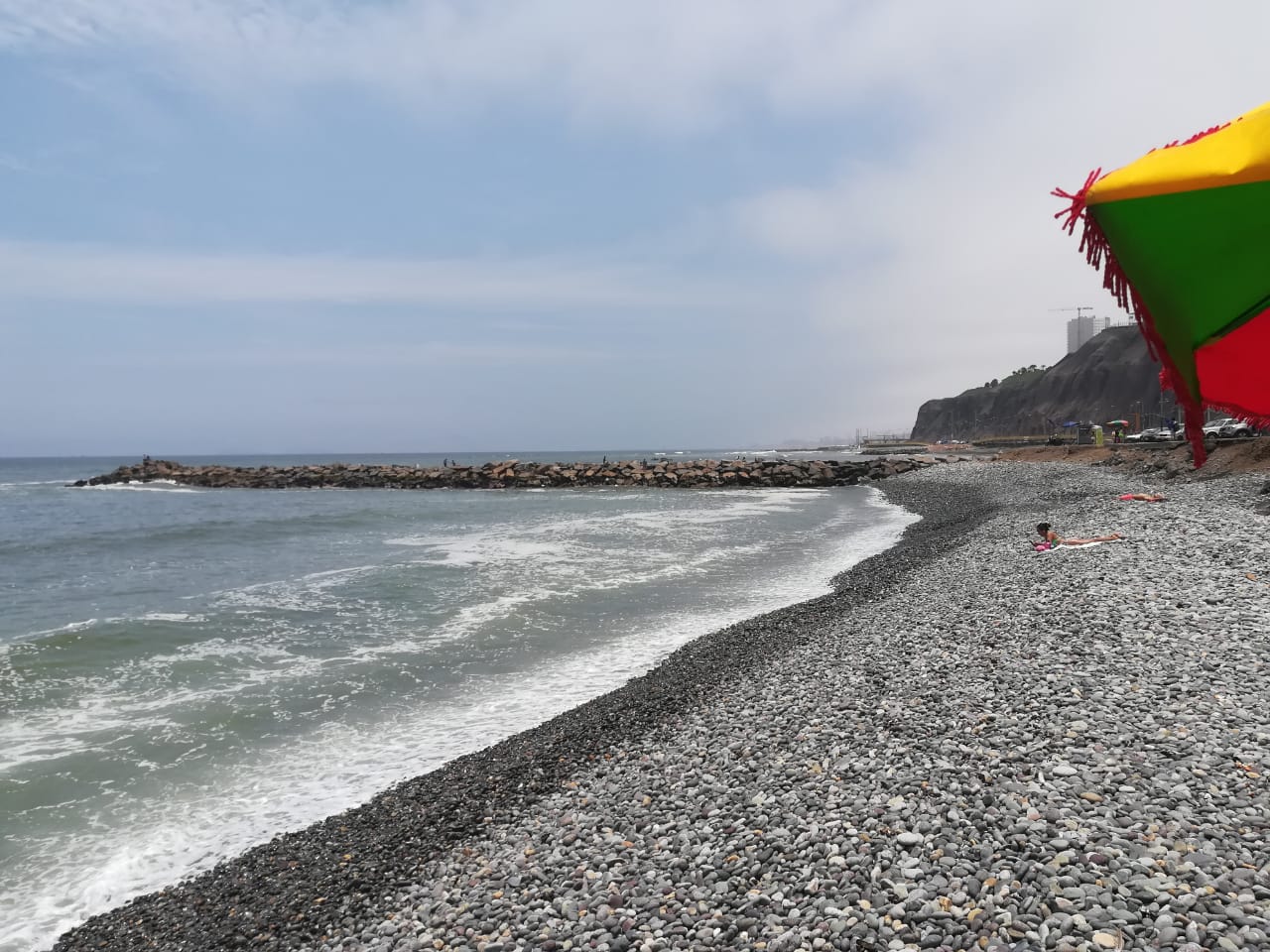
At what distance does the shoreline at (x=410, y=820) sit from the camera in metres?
4.73

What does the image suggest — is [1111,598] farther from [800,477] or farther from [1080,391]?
[1080,391]

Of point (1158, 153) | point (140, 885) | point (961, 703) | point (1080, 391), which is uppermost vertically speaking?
point (1080, 391)

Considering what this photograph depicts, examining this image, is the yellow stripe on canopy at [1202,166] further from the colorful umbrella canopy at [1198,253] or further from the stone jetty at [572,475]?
the stone jetty at [572,475]

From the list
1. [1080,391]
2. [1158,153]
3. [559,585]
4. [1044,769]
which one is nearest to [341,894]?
[1044,769]

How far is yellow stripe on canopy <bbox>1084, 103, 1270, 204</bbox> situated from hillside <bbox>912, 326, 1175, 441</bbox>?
8925 centimetres

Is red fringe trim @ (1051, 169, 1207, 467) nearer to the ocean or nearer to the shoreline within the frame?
the shoreline

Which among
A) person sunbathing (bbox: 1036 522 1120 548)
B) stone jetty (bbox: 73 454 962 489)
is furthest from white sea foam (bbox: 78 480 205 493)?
person sunbathing (bbox: 1036 522 1120 548)

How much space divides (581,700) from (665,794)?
3347mm

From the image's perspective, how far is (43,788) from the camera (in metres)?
6.71

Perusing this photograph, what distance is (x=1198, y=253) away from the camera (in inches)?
90.0

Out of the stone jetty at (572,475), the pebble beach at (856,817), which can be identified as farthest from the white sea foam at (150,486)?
Answer: the pebble beach at (856,817)

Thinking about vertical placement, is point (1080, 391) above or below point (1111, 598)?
above

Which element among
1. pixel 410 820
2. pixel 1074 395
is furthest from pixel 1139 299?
pixel 1074 395

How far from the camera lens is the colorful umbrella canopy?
216 centimetres
